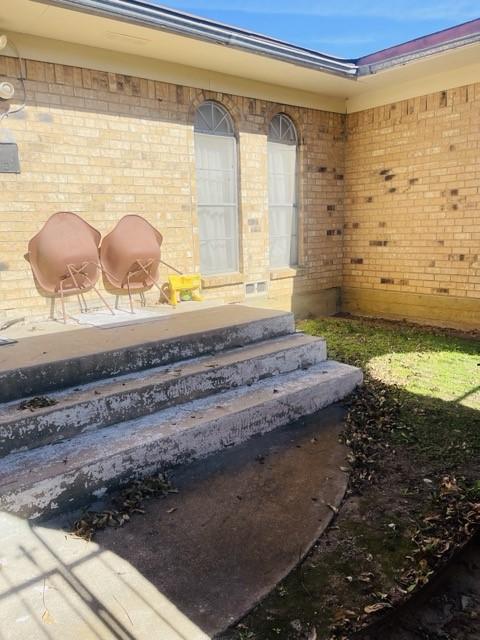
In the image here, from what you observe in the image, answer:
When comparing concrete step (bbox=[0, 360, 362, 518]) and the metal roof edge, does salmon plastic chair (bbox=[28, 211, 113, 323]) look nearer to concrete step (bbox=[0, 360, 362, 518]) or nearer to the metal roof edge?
the metal roof edge

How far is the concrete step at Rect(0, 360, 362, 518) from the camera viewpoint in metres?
2.72

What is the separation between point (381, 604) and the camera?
2107mm

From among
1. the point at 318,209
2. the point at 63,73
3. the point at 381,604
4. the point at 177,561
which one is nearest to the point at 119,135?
the point at 63,73

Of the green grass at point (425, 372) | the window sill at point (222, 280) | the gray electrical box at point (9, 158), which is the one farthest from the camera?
the window sill at point (222, 280)

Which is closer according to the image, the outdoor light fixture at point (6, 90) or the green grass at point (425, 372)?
the green grass at point (425, 372)

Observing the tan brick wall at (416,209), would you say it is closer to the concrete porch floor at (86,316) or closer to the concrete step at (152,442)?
the concrete porch floor at (86,316)

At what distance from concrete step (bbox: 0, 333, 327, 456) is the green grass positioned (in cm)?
103

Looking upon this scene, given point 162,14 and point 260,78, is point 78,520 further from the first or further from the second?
point 260,78

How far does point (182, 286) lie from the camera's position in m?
6.13

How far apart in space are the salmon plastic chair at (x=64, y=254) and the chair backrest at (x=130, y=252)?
0.19 m

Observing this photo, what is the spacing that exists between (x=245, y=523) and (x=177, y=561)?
49 centimetres

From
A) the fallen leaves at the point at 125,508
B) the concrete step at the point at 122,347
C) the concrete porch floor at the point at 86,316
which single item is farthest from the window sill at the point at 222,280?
the fallen leaves at the point at 125,508

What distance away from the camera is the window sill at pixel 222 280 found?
22.1ft

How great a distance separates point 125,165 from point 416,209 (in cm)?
459
